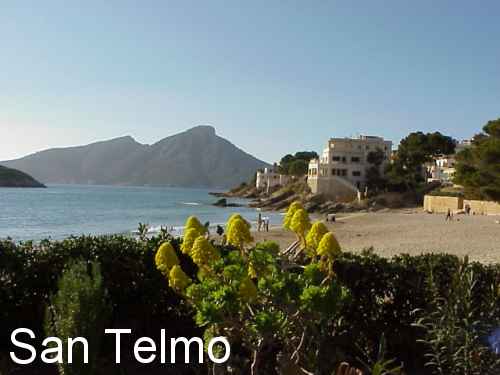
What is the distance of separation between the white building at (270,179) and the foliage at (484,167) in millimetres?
65307

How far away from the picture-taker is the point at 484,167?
1494 inches

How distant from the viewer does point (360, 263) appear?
5.22 metres

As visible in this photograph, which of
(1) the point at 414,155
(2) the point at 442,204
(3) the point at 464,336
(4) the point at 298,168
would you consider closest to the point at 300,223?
(3) the point at 464,336

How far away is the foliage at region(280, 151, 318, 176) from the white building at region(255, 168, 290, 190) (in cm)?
279

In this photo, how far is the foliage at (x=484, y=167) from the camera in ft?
122

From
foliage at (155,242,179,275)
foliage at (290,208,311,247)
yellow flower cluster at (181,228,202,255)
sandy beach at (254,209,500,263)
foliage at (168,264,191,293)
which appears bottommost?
sandy beach at (254,209,500,263)

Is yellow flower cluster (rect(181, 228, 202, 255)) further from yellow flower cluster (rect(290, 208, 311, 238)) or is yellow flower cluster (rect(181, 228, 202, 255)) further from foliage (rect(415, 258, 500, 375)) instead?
foliage (rect(415, 258, 500, 375))

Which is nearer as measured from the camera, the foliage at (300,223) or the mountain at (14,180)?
the foliage at (300,223)

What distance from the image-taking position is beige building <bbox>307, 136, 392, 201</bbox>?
81.9m

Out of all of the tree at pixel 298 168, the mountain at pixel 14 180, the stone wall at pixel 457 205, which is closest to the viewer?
the stone wall at pixel 457 205

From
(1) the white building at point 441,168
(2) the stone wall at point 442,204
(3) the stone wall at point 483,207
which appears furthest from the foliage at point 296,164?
(3) the stone wall at point 483,207

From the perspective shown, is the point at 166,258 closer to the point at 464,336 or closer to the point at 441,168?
the point at 464,336

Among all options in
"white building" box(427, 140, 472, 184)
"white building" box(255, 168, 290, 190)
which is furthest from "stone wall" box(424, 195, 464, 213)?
"white building" box(255, 168, 290, 190)

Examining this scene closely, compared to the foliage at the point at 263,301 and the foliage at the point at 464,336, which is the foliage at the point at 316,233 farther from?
the foliage at the point at 464,336
